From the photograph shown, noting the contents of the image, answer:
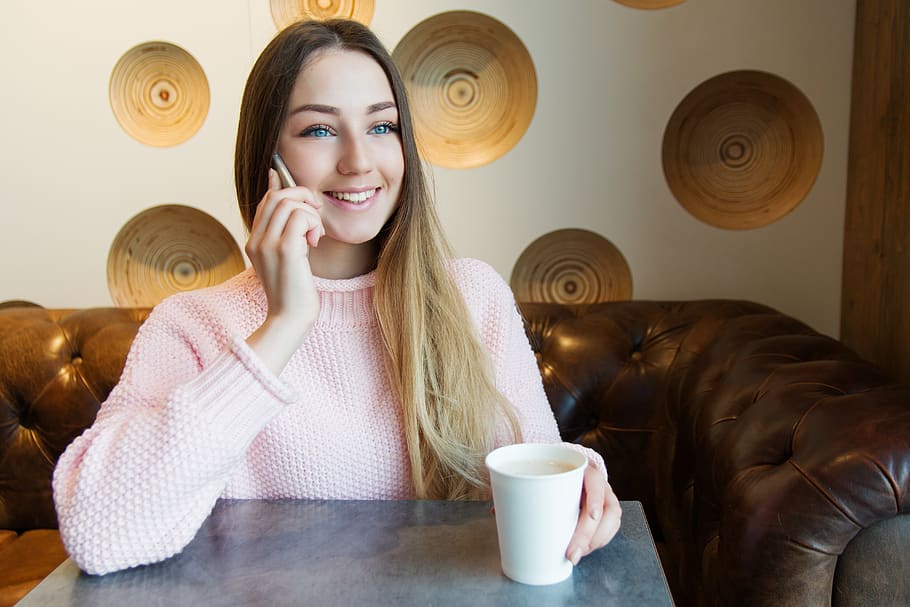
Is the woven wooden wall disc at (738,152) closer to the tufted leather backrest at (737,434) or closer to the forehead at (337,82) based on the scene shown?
the tufted leather backrest at (737,434)

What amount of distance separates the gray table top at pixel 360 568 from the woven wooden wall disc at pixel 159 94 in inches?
57.3

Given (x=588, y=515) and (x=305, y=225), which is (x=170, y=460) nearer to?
(x=305, y=225)

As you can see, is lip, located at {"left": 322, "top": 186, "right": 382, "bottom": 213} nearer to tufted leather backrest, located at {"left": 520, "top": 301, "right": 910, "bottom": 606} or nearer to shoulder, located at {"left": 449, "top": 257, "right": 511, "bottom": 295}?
shoulder, located at {"left": 449, "top": 257, "right": 511, "bottom": 295}

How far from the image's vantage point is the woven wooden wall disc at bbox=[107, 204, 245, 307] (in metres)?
2.04

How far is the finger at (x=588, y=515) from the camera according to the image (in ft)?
2.15

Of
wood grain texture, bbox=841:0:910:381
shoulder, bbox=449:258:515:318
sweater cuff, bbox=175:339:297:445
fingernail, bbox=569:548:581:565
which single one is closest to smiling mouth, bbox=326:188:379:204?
shoulder, bbox=449:258:515:318

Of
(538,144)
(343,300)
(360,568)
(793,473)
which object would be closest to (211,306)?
(343,300)

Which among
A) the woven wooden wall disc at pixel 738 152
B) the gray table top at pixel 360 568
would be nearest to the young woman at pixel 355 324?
the gray table top at pixel 360 568

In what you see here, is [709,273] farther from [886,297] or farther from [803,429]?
[803,429]

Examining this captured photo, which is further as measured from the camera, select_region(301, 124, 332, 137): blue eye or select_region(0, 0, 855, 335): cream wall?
select_region(0, 0, 855, 335): cream wall

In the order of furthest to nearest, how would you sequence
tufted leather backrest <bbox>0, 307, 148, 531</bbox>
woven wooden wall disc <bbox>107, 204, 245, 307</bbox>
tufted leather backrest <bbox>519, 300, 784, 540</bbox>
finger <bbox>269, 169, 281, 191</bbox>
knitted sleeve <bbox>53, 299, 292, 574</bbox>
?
woven wooden wall disc <bbox>107, 204, 245, 307</bbox> → tufted leather backrest <bbox>0, 307, 148, 531</bbox> → tufted leather backrest <bbox>519, 300, 784, 540</bbox> → finger <bbox>269, 169, 281, 191</bbox> → knitted sleeve <bbox>53, 299, 292, 574</bbox>

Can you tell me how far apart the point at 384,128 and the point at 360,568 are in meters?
0.67

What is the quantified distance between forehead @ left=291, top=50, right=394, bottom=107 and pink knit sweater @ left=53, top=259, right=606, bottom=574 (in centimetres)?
27

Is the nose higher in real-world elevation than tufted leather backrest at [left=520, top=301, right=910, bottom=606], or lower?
higher
